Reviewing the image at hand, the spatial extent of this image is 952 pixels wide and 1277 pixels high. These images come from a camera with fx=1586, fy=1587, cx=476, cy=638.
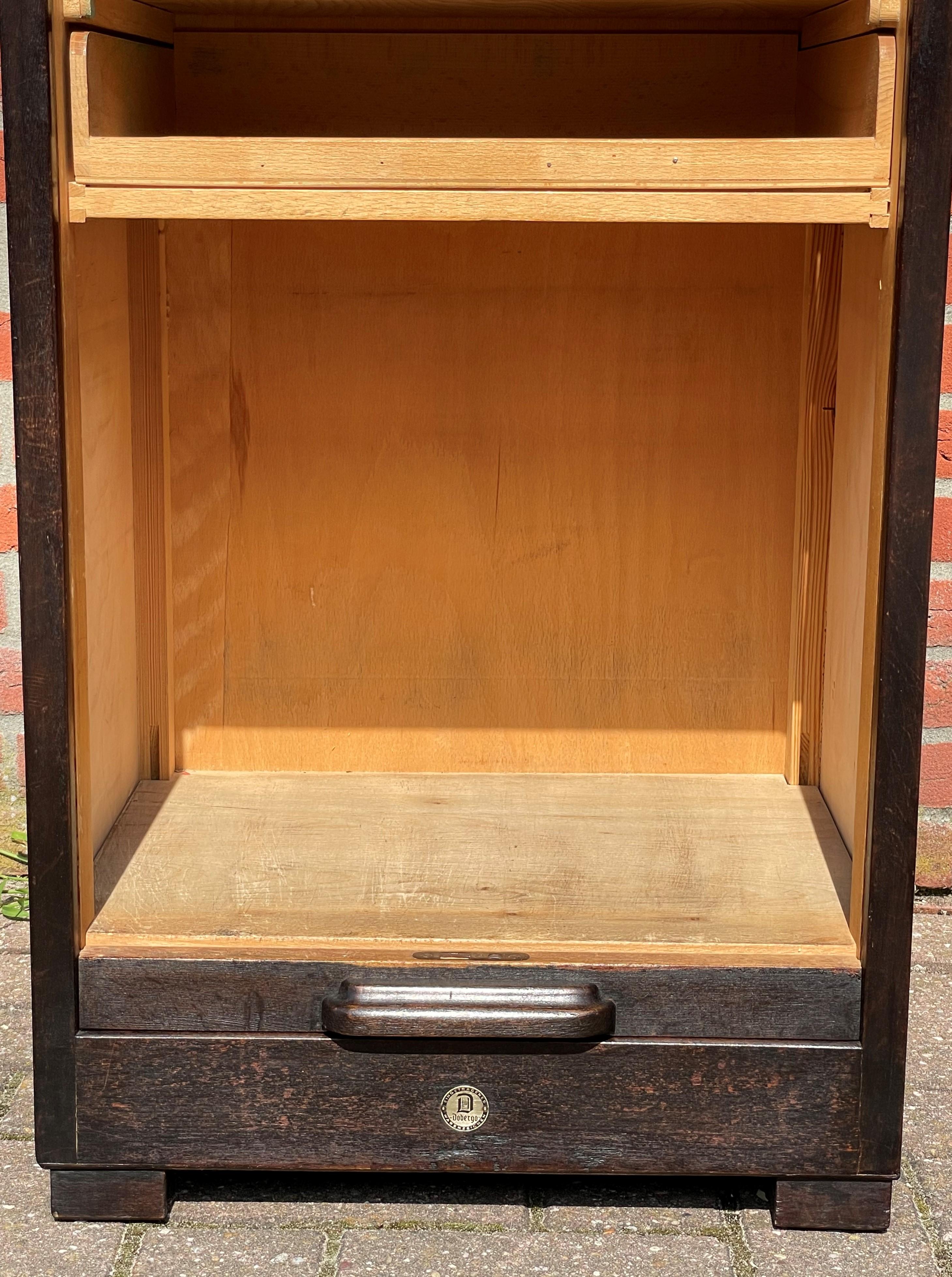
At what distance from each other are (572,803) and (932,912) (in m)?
0.71

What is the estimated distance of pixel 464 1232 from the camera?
1.69 meters

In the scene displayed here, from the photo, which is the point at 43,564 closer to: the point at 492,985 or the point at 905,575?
the point at 492,985

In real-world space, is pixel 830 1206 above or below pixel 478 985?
below

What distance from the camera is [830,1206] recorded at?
5.54 feet

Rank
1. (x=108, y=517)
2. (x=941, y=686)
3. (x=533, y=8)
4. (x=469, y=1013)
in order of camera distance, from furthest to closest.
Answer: (x=941, y=686)
(x=108, y=517)
(x=533, y=8)
(x=469, y=1013)

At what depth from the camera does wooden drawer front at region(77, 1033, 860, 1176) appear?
164 centimetres

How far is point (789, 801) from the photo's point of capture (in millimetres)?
2148

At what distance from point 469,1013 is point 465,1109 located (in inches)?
4.4

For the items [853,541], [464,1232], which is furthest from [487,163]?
[464,1232]

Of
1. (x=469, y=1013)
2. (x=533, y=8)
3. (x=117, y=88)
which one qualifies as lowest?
(x=469, y=1013)

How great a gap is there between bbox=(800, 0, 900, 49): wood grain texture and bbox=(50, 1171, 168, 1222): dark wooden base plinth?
1367 mm

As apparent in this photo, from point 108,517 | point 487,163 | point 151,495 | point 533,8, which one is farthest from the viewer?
point 151,495

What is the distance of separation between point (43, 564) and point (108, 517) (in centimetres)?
42

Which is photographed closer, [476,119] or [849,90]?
[849,90]
